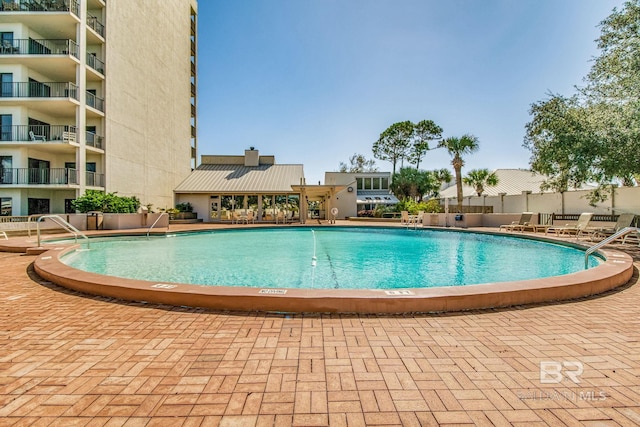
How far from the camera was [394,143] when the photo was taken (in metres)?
45.6

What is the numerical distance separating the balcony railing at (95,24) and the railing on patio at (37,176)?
8685mm

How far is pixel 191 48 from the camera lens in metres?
32.1

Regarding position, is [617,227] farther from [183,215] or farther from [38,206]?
[38,206]

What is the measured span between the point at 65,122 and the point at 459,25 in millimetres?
23529

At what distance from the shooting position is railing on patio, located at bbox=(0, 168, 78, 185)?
57.0 feet

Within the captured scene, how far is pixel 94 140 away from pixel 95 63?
4.77 m

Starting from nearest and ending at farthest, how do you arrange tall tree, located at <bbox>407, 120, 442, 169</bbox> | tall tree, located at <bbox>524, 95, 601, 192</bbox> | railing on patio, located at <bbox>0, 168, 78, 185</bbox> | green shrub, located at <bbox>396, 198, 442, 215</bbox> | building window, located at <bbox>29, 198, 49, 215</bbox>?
1. tall tree, located at <bbox>524, 95, 601, 192</bbox>
2. railing on patio, located at <bbox>0, 168, 78, 185</bbox>
3. building window, located at <bbox>29, 198, 49, 215</bbox>
4. green shrub, located at <bbox>396, 198, 442, 215</bbox>
5. tall tree, located at <bbox>407, 120, 442, 169</bbox>

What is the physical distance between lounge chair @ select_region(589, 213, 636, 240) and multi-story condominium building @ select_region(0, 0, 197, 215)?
24870 millimetres

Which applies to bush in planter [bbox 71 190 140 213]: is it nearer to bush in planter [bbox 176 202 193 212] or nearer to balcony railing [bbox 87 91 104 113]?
balcony railing [bbox 87 91 104 113]

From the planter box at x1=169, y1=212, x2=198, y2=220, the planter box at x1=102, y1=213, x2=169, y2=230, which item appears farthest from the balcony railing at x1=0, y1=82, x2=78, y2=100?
the planter box at x1=169, y1=212, x2=198, y2=220

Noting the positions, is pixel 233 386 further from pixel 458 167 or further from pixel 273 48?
pixel 458 167

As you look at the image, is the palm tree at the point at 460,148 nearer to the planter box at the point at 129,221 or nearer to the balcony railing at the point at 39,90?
the planter box at the point at 129,221

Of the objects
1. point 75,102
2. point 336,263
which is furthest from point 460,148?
point 75,102

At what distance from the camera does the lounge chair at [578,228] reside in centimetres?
1237
